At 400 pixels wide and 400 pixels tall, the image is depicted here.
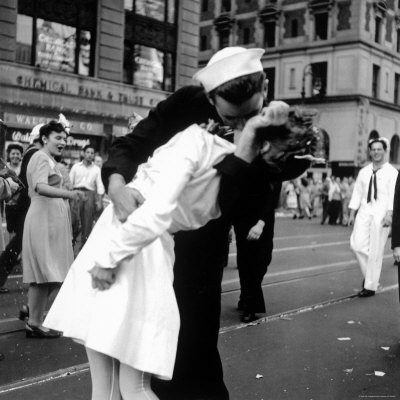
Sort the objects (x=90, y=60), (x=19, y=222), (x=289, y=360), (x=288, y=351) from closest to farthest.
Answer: (x=289, y=360), (x=288, y=351), (x=19, y=222), (x=90, y=60)

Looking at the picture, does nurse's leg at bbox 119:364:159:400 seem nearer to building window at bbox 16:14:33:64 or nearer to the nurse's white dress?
the nurse's white dress

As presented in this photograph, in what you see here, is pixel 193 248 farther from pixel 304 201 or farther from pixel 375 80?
pixel 375 80

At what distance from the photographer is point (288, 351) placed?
207 inches

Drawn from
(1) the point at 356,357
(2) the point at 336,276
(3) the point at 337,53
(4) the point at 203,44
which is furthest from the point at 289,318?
(4) the point at 203,44

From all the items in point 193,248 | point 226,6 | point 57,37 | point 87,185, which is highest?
point 226,6

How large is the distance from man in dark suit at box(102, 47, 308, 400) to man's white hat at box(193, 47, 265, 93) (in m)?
0.01

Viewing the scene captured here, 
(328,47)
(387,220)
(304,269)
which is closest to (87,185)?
(304,269)

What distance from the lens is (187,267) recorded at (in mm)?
2756

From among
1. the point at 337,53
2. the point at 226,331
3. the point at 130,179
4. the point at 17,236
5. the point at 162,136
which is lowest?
the point at 226,331

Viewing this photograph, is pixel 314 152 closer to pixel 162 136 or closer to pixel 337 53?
pixel 162 136

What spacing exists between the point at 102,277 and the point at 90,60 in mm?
21711

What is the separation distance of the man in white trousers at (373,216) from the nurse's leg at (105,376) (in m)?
5.88

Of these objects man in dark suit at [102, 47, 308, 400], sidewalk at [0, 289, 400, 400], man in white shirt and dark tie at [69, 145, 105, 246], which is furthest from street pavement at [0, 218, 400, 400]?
man in white shirt and dark tie at [69, 145, 105, 246]

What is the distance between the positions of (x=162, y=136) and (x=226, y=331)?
3.33 metres
